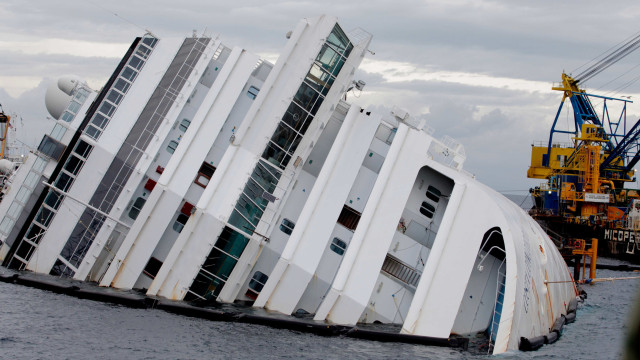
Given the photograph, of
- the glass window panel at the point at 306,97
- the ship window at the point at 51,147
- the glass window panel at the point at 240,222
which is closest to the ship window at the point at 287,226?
the glass window panel at the point at 240,222

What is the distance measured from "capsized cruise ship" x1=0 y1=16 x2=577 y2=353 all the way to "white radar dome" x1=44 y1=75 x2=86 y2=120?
106 inches

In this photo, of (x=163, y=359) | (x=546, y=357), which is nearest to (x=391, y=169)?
(x=546, y=357)

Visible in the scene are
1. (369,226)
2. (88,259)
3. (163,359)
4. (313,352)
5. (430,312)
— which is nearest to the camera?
(163,359)

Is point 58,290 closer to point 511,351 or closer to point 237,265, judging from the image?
point 237,265

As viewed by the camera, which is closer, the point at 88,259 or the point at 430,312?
the point at 430,312

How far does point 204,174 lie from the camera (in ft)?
75.3

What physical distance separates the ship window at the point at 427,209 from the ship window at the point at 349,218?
2059mm

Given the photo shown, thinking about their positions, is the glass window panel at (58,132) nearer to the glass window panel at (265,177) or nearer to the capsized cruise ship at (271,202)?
the capsized cruise ship at (271,202)

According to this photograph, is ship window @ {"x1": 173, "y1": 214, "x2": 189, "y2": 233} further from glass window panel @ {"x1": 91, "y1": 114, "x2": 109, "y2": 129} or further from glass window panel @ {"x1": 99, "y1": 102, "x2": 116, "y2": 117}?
glass window panel @ {"x1": 99, "y1": 102, "x2": 116, "y2": 117}

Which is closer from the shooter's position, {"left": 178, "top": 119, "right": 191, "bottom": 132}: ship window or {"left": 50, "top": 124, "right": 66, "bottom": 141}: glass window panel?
{"left": 178, "top": 119, "right": 191, "bottom": 132}: ship window

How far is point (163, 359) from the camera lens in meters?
16.7

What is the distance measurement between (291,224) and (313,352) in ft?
17.8

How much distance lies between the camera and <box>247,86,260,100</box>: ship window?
2375cm

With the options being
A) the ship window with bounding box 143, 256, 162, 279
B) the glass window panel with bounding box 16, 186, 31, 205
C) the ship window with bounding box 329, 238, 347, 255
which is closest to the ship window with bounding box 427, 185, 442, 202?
the ship window with bounding box 329, 238, 347, 255
